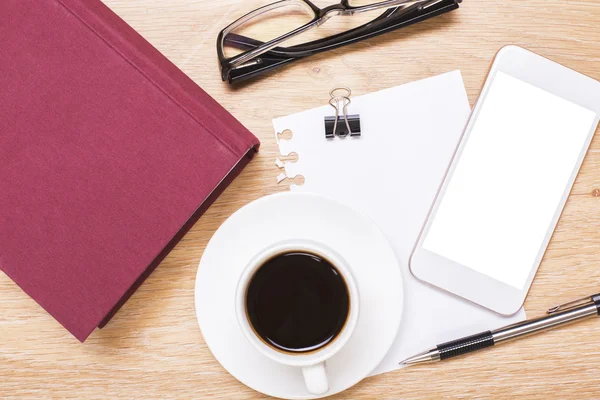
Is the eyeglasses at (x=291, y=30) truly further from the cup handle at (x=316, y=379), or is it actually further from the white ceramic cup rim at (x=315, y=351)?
the cup handle at (x=316, y=379)

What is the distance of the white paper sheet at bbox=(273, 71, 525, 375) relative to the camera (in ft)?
2.35

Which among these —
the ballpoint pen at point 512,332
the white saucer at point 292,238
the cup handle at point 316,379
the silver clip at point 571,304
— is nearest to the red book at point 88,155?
the white saucer at point 292,238

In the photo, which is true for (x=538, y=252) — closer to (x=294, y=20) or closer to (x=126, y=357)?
(x=294, y=20)

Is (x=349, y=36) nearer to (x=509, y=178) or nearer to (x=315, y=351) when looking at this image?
(x=509, y=178)

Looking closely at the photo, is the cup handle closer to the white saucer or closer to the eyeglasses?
the white saucer

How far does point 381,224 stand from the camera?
720 mm

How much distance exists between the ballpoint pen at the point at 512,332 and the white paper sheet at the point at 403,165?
15mm

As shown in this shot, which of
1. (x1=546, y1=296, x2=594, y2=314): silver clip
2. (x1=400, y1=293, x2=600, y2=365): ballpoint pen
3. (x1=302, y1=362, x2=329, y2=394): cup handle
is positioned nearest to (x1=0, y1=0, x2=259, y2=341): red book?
(x1=302, y1=362, x2=329, y2=394): cup handle

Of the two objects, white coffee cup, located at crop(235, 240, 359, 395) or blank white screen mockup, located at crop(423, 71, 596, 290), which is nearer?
white coffee cup, located at crop(235, 240, 359, 395)

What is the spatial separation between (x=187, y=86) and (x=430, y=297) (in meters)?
0.42

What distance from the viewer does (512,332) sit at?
27.6 inches

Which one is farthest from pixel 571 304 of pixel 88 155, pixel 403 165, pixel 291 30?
pixel 88 155

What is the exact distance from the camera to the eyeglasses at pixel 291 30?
2.35ft

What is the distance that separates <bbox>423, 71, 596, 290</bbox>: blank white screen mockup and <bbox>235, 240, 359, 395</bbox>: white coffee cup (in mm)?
155
